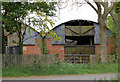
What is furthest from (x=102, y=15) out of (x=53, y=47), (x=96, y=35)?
(x=53, y=47)

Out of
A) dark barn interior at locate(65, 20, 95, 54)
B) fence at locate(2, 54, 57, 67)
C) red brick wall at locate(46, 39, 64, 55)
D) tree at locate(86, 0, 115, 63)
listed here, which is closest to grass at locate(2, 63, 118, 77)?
fence at locate(2, 54, 57, 67)

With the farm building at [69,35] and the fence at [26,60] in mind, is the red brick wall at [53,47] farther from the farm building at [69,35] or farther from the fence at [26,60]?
the fence at [26,60]

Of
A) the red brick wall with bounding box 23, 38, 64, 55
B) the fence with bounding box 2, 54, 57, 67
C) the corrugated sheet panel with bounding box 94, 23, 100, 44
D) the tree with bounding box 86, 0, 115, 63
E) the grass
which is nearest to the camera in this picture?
the grass

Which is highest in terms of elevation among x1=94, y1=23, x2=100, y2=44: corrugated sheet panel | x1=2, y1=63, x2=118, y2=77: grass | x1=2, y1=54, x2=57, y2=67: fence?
x1=94, y1=23, x2=100, y2=44: corrugated sheet panel

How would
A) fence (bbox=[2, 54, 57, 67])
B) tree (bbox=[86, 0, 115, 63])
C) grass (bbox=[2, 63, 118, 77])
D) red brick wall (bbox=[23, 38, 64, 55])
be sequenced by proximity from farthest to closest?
red brick wall (bbox=[23, 38, 64, 55])
tree (bbox=[86, 0, 115, 63])
fence (bbox=[2, 54, 57, 67])
grass (bbox=[2, 63, 118, 77])

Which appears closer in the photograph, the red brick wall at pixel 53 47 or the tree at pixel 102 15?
the tree at pixel 102 15

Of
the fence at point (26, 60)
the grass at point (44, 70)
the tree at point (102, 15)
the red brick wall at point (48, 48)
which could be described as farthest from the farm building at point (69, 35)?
the grass at point (44, 70)

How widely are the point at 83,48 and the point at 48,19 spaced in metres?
11.4

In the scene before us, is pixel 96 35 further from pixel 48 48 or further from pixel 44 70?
pixel 44 70

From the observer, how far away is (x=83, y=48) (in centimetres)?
2430

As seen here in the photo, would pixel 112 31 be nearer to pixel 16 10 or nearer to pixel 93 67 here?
pixel 93 67

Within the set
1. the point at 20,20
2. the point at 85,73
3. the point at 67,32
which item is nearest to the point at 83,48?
the point at 67,32

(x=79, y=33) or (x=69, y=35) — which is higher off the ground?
(x=79, y=33)

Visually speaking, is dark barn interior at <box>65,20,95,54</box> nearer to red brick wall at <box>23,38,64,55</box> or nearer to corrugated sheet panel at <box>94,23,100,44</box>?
corrugated sheet panel at <box>94,23,100,44</box>
